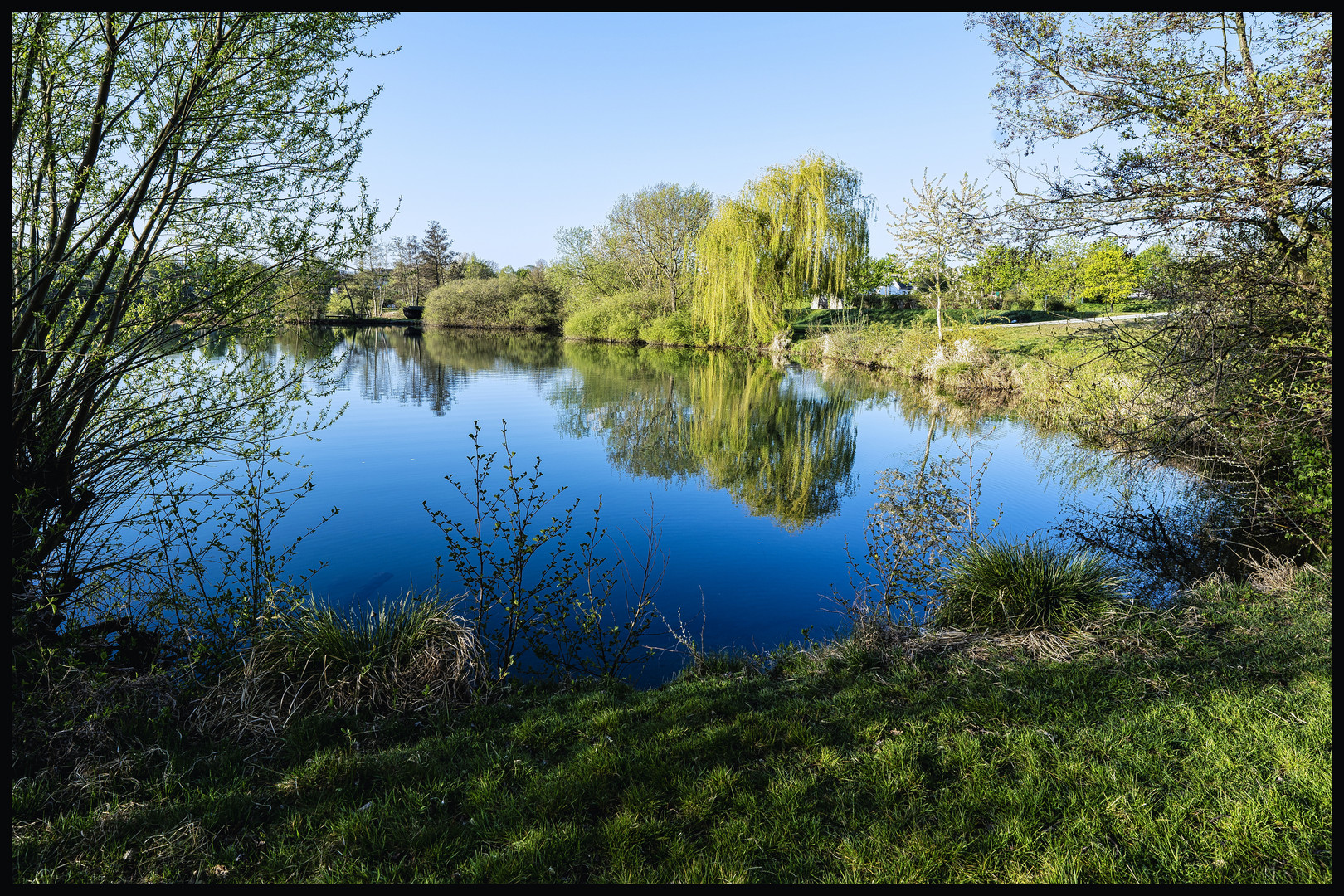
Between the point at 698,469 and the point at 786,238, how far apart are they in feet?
67.6

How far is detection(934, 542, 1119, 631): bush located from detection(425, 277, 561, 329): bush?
2029 inches

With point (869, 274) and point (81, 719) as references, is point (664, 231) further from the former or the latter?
point (81, 719)

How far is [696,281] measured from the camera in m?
32.1

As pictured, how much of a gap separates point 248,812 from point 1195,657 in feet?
18.3

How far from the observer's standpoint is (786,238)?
30109 millimetres

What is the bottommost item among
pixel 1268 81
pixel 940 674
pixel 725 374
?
pixel 940 674

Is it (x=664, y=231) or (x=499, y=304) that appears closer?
(x=664, y=231)

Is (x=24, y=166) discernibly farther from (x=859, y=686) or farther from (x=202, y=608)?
(x=859, y=686)

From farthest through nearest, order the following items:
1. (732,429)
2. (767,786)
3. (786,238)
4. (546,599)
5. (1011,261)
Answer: (786,238)
(732,429)
(1011,261)
(546,599)
(767,786)

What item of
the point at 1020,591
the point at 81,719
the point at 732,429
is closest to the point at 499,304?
the point at 732,429

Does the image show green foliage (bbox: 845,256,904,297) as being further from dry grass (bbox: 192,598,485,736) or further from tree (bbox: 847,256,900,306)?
dry grass (bbox: 192,598,485,736)

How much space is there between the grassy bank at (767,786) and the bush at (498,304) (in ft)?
174

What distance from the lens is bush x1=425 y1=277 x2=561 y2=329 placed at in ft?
182
